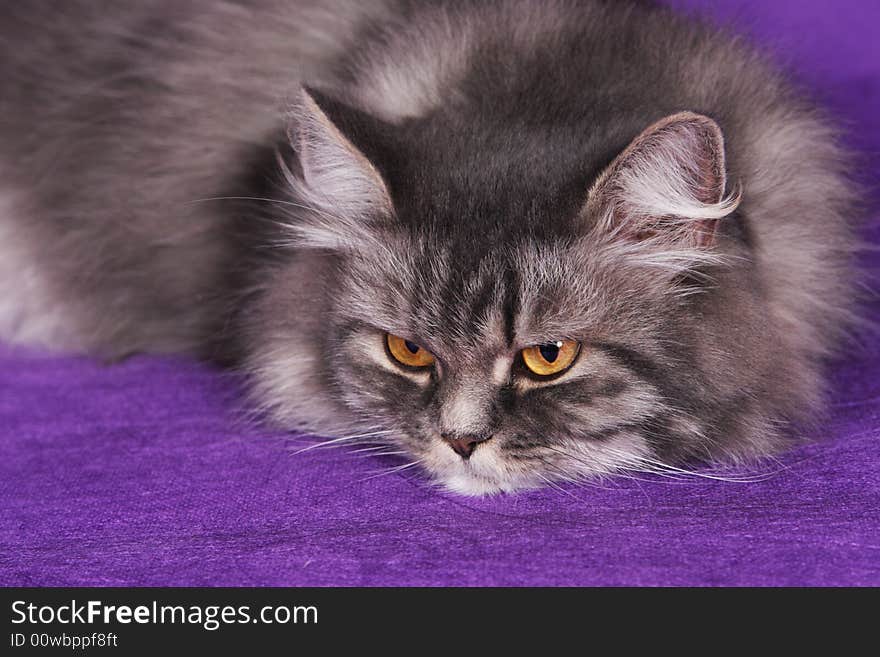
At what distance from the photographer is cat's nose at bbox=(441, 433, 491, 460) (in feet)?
5.47

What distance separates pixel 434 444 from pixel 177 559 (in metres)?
0.41

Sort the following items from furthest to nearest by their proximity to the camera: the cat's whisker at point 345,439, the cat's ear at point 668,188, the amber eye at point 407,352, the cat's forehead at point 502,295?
1. the cat's whisker at point 345,439
2. the amber eye at point 407,352
3. the cat's forehead at point 502,295
4. the cat's ear at point 668,188

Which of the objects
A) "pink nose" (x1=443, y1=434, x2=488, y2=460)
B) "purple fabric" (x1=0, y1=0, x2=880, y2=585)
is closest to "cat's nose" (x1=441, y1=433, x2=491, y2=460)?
"pink nose" (x1=443, y1=434, x2=488, y2=460)

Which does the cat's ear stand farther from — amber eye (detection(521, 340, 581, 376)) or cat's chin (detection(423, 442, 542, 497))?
cat's chin (detection(423, 442, 542, 497))

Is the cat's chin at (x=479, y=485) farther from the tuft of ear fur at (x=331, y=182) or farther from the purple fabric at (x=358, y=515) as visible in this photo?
the tuft of ear fur at (x=331, y=182)

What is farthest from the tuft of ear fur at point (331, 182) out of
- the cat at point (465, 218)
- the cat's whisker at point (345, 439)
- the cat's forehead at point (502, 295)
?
the cat's whisker at point (345, 439)

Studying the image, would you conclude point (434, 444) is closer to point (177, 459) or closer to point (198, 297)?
point (177, 459)

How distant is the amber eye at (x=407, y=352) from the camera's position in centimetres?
176

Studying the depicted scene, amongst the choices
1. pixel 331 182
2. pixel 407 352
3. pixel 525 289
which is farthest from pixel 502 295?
pixel 331 182

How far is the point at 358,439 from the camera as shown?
78.6 inches

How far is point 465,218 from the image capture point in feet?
5.50

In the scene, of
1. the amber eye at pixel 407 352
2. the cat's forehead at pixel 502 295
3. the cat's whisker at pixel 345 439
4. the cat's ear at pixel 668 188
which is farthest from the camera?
the cat's whisker at pixel 345 439

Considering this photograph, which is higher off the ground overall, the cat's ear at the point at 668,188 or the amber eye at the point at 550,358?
the cat's ear at the point at 668,188

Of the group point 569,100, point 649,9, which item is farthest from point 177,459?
point 649,9
